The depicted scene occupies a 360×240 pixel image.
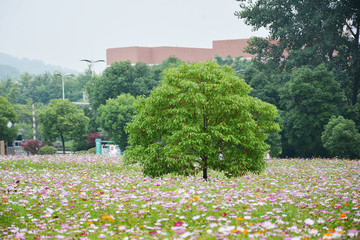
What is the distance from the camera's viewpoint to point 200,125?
15.6 m

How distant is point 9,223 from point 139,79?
46466 mm

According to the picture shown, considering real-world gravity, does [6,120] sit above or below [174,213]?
above

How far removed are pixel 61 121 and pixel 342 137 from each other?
3213 cm

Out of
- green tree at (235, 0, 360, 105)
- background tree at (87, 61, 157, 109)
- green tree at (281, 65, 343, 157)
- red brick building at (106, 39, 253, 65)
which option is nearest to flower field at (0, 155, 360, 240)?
green tree at (281, 65, 343, 157)

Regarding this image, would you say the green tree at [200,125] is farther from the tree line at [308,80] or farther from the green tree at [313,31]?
the green tree at [313,31]

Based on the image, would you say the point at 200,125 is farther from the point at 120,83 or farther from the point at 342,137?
the point at 120,83

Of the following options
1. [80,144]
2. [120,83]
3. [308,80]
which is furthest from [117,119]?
[308,80]

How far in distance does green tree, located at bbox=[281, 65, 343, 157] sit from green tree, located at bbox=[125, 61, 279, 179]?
73.3 ft

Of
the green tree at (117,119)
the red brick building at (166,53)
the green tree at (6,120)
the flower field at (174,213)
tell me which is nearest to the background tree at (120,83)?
the green tree at (117,119)

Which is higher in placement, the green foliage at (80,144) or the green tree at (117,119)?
the green tree at (117,119)

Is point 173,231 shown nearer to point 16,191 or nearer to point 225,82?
point 16,191

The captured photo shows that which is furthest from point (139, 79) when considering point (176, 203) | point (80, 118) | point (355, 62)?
point (176, 203)

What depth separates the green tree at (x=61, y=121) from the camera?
45.9 m

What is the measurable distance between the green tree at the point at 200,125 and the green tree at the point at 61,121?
1260 inches
